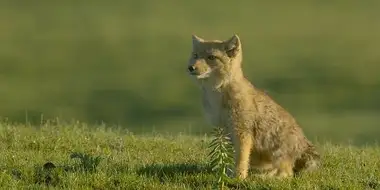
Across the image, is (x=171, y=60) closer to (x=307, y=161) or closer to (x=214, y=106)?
(x=307, y=161)

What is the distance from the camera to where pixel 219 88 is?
9.67 m

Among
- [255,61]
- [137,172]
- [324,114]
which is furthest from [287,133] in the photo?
[255,61]

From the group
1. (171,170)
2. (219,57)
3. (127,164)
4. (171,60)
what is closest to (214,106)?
(219,57)

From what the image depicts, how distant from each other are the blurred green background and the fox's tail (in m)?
6.67

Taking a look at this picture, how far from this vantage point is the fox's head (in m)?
9.63

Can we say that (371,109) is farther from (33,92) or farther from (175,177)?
(175,177)

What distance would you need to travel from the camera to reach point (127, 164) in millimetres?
10102

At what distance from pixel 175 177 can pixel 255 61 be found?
2532 centimetres

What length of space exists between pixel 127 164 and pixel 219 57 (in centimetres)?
148

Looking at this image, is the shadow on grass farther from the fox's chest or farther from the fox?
the fox's chest

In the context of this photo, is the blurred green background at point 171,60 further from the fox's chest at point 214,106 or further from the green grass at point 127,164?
the fox's chest at point 214,106

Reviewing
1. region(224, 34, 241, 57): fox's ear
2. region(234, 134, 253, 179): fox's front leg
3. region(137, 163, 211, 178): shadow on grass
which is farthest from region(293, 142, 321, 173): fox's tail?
region(224, 34, 241, 57): fox's ear

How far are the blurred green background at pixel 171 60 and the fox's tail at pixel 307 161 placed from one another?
263 inches

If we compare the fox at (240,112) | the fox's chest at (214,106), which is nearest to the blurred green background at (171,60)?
the fox at (240,112)
